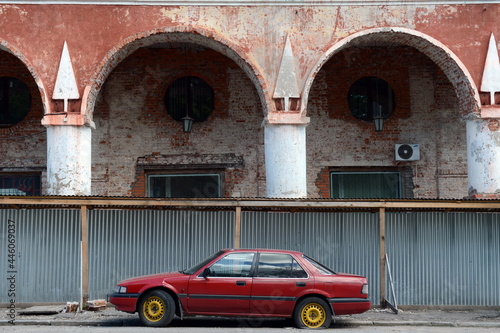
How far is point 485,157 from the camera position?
16.1 m

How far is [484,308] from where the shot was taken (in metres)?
13.8

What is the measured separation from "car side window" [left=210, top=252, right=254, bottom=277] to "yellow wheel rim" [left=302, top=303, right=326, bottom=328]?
1.07m

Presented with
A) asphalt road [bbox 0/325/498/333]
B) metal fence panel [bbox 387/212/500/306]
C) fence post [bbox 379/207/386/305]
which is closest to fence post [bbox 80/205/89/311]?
asphalt road [bbox 0/325/498/333]

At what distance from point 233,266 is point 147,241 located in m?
2.67

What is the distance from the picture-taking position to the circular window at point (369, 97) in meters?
19.7

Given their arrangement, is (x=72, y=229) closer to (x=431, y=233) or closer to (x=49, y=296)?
(x=49, y=296)

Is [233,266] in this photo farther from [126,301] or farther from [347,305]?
[347,305]

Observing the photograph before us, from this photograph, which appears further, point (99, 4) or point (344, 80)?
point (344, 80)

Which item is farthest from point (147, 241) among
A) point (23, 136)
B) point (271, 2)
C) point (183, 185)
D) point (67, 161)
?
point (23, 136)

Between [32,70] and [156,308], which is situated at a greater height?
[32,70]

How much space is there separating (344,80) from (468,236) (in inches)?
271

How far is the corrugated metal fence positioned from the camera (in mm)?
13406

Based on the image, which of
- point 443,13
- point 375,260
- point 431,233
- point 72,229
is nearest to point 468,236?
point 431,233

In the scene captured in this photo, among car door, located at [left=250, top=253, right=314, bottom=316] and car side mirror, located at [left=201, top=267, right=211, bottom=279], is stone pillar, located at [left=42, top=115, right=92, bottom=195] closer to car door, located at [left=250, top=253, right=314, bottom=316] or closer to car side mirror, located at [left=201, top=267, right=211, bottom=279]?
car side mirror, located at [left=201, top=267, right=211, bottom=279]
